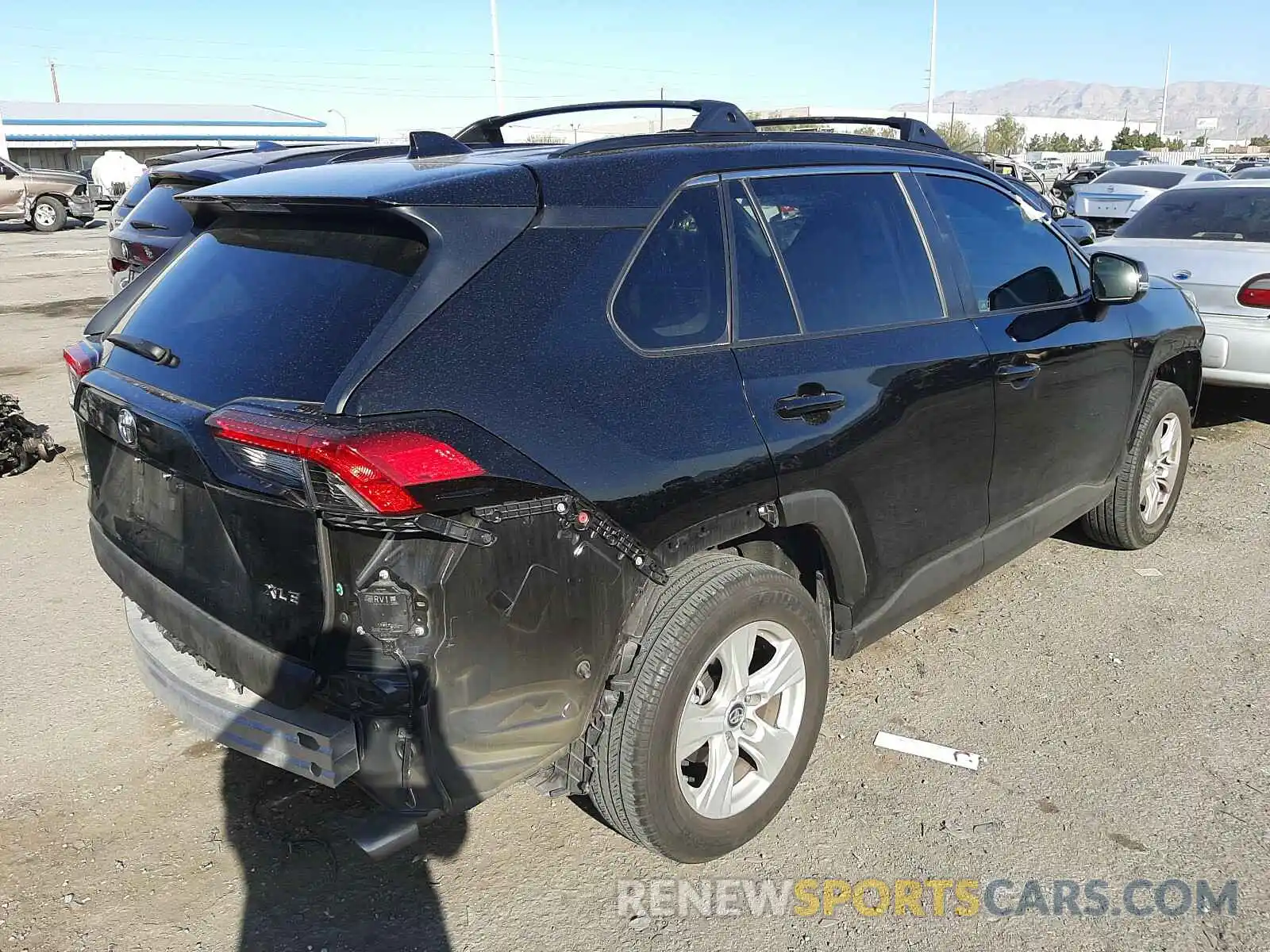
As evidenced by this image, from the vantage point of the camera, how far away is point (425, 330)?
7.27 feet

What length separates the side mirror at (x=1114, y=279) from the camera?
4.17 meters

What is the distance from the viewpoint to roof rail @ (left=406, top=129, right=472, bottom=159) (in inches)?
119

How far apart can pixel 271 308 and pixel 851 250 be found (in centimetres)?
176

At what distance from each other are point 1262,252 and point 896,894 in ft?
18.9

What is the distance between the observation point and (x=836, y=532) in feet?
9.90

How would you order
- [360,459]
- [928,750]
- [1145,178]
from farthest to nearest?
1. [1145,178]
2. [928,750]
3. [360,459]

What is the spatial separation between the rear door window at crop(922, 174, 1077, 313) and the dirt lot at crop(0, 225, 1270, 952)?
1412 mm

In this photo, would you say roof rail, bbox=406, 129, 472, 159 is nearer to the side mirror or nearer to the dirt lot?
the dirt lot

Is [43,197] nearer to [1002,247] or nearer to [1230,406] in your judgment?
[1230,406]

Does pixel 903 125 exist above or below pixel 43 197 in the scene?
above

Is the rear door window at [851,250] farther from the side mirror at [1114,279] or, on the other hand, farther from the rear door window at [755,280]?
the side mirror at [1114,279]

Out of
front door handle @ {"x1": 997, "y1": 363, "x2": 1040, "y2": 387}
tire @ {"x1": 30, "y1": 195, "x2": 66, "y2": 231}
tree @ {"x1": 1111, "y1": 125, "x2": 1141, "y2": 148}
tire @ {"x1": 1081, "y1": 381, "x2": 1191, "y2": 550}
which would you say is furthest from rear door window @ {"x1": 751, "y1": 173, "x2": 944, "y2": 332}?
tree @ {"x1": 1111, "y1": 125, "x2": 1141, "y2": 148}

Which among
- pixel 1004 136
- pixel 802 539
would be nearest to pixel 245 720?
pixel 802 539

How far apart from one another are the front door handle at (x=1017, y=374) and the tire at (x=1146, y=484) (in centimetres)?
120
